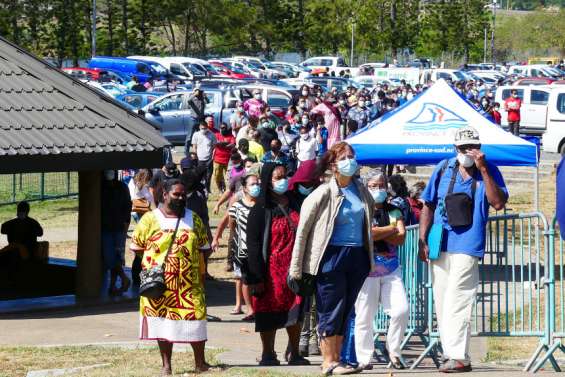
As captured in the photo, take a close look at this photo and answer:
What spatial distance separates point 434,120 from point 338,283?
8280mm

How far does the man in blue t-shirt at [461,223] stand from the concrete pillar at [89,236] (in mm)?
6196

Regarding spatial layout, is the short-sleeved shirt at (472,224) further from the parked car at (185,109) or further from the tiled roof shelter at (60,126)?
the parked car at (185,109)

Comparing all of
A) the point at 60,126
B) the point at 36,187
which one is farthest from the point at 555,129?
the point at 60,126

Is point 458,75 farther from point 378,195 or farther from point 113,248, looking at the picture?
point 378,195

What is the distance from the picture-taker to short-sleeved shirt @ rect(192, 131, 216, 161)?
2405 centimetres

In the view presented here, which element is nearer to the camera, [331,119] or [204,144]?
[204,144]

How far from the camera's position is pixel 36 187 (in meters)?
24.3

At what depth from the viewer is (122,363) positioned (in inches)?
405

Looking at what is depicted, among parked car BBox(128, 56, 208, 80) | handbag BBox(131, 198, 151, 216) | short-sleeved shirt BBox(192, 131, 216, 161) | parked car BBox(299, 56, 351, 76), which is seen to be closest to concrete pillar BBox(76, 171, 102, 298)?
handbag BBox(131, 198, 151, 216)

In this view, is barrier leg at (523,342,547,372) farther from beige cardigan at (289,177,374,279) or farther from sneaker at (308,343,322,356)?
beige cardigan at (289,177,374,279)

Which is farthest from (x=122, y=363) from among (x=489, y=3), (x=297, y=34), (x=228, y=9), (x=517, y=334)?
(x=489, y=3)

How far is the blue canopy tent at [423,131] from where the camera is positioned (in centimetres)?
1644

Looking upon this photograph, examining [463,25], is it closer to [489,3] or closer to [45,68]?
[489,3]

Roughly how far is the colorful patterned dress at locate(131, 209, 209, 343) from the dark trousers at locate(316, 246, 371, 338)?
1025mm
